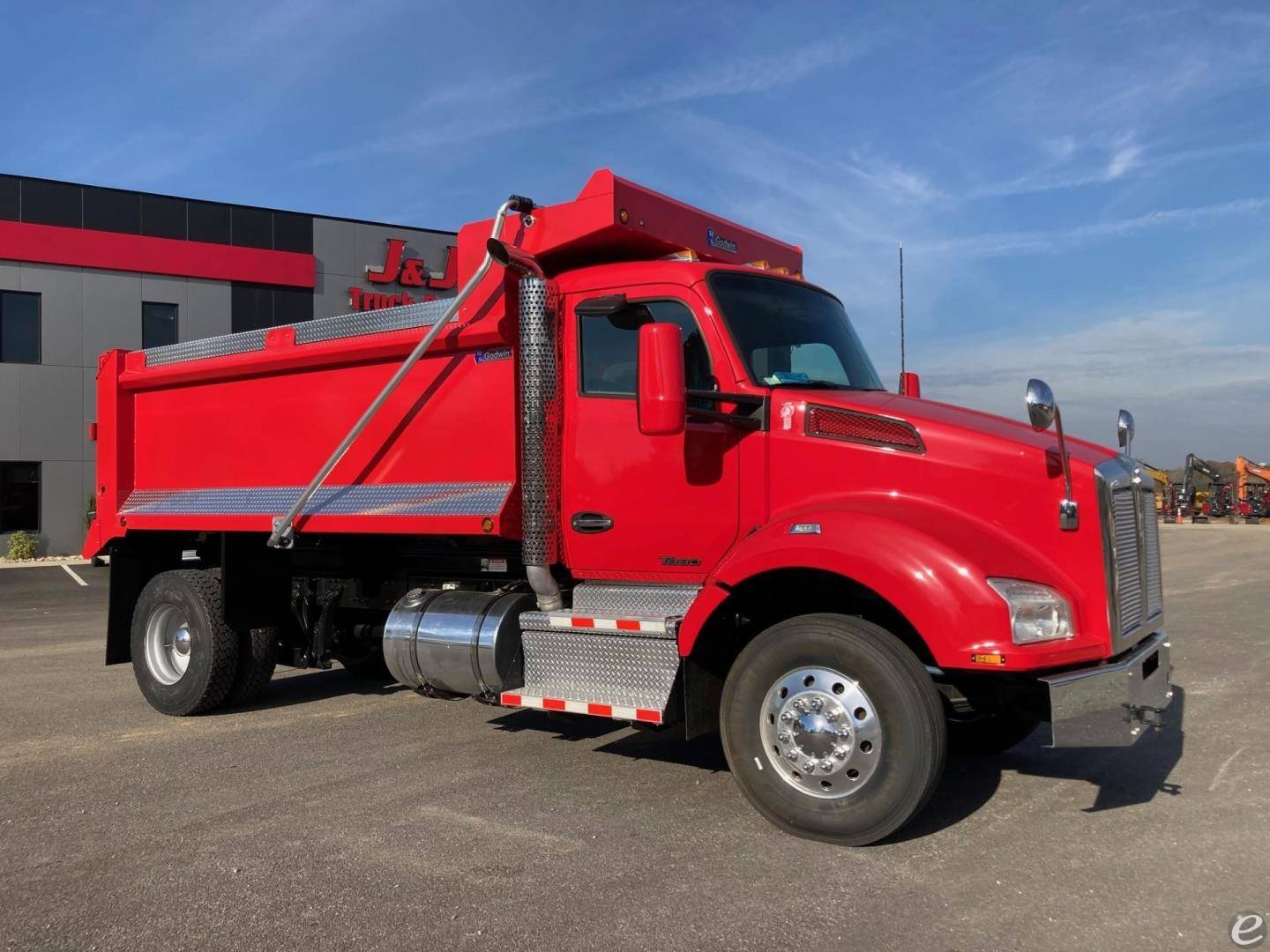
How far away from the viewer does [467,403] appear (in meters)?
5.75

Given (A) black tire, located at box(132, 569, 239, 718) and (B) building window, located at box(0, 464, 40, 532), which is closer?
(A) black tire, located at box(132, 569, 239, 718)

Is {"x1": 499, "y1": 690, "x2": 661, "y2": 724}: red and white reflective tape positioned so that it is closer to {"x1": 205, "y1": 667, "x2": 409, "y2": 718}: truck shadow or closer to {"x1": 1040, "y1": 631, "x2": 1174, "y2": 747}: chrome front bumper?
{"x1": 1040, "y1": 631, "x2": 1174, "y2": 747}: chrome front bumper

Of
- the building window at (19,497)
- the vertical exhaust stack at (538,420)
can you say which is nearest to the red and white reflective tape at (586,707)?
the vertical exhaust stack at (538,420)

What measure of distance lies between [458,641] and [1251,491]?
38848mm

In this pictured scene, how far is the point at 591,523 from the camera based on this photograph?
5.34m

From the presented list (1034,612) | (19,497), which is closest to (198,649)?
(1034,612)

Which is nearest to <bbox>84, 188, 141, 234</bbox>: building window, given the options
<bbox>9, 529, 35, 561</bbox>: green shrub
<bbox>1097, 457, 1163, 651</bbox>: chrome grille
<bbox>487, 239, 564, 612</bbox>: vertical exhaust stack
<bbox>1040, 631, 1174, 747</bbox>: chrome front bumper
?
<bbox>9, 529, 35, 561</bbox>: green shrub

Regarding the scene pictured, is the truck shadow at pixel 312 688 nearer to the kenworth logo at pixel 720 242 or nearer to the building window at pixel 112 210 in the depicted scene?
the kenworth logo at pixel 720 242

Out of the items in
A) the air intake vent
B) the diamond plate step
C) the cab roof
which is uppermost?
the cab roof

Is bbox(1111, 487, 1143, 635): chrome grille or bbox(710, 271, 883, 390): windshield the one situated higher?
bbox(710, 271, 883, 390): windshield

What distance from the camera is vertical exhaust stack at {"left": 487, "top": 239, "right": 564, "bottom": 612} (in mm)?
5395

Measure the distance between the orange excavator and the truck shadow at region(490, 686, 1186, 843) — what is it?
32.4m

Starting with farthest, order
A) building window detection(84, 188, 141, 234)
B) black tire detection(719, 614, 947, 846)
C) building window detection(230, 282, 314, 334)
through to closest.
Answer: building window detection(230, 282, 314, 334) → building window detection(84, 188, 141, 234) → black tire detection(719, 614, 947, 846)

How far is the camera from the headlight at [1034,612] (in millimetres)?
3934
